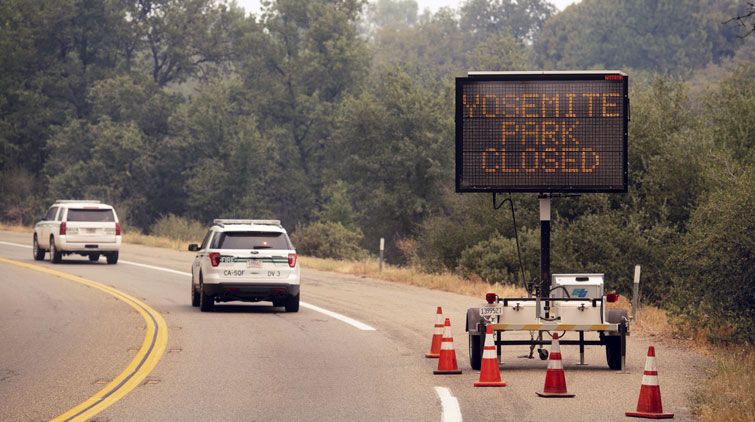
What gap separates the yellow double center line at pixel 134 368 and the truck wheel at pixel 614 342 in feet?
18.5

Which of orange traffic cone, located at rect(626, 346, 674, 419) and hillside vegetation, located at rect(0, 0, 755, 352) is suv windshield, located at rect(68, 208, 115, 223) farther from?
orange traffic cone, located at rect(626, 346, 674, 419)

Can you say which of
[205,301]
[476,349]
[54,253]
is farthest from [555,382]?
[54,253]

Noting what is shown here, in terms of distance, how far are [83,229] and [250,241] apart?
1478cm

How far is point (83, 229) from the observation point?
38.4m

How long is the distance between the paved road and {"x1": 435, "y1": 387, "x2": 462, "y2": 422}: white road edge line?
5 cm

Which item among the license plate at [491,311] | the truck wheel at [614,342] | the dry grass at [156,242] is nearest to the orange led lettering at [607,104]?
the truck wheel at [614,342]

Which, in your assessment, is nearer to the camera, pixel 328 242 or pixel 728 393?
pixel 728 393

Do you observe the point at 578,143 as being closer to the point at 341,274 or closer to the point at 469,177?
the point at 469,177

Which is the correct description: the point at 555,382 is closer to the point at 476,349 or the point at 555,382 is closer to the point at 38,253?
the point at 476,349

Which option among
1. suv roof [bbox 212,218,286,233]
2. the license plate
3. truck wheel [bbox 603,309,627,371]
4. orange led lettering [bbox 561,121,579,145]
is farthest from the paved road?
orange led lettering [bbox 561,121,579,145]

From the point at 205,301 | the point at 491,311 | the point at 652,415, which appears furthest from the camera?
the point at 205,301

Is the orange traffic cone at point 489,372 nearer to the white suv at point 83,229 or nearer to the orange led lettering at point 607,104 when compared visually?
the orange led lettering at point 607,104

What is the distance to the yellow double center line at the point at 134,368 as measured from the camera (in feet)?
41.0

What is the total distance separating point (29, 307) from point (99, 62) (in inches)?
2332
